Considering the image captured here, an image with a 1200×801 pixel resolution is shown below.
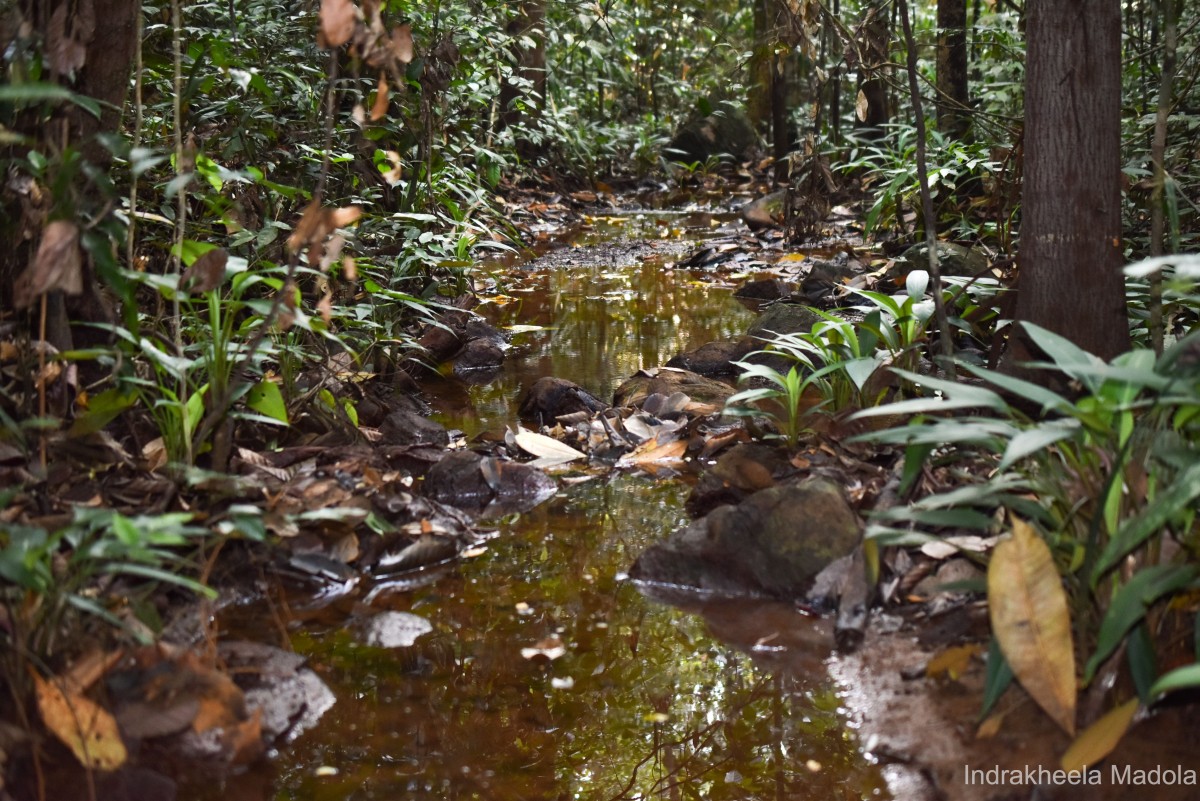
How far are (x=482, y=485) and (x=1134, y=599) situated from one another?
2118mm

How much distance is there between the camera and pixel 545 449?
3961mm

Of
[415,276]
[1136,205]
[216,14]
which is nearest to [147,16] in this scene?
[216,14]

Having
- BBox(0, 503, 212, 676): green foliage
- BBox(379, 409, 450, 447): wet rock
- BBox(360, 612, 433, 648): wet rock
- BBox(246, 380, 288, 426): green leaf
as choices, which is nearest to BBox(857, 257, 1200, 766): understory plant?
BBox(360, 612, 433, 648): wet rock

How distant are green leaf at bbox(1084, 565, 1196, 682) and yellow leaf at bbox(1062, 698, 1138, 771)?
9cm

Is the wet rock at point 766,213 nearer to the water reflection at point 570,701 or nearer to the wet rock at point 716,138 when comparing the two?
the wet rock at point 716,138

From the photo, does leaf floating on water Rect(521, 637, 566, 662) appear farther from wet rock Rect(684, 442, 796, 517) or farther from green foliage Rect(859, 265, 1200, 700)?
wet rock Rect(684, 442, 796, 517)

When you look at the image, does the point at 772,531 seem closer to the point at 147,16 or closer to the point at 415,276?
the point at 415,276

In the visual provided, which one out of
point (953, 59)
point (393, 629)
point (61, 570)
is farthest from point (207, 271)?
point (953, 59)

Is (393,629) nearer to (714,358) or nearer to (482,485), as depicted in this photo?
(482,485)

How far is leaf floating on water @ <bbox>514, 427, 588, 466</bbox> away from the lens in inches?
154

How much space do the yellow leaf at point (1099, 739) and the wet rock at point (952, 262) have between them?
14.2ft

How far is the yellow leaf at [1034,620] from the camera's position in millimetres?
1965

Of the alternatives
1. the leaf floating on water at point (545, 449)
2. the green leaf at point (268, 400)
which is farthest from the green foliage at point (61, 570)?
the leaf floating on water at point (545, 449)

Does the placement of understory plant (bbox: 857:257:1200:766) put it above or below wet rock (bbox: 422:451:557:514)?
above
